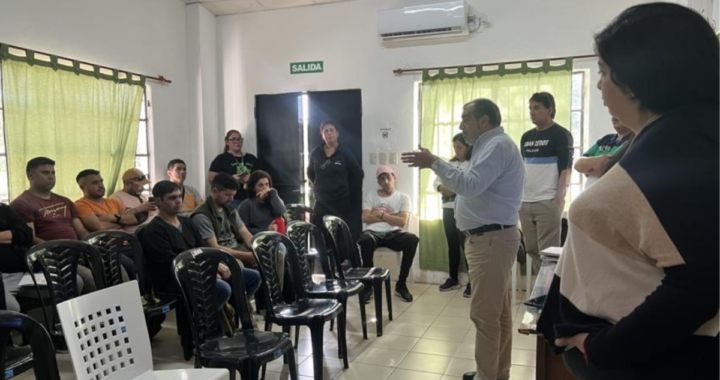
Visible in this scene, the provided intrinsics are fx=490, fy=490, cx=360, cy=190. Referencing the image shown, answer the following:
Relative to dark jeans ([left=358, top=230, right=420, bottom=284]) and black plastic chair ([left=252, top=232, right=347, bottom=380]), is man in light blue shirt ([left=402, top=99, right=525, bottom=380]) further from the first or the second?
dark jeans ([left=358, top=230, right=420, bottom=284])

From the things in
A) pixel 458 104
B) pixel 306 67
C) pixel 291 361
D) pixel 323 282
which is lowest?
pixel 291 361

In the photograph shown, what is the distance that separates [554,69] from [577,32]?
14.8 inches

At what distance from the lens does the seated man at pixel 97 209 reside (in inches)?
148

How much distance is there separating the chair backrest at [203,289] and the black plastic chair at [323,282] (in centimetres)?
67

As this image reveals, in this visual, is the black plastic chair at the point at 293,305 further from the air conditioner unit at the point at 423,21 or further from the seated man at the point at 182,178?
the air conditioner unit at the point at 423,21

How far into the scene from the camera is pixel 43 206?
3424 mm

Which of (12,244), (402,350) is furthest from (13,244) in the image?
(402,350)

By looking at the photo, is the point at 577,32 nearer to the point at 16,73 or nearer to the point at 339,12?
the point at 339,12

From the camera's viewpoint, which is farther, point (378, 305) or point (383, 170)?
point (383, 170)

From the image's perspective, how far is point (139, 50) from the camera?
4.64 meters

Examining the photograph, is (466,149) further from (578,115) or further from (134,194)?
(134,194)

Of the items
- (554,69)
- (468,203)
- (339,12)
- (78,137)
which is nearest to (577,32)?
(554,69)

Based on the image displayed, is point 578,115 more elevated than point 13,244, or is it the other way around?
point 578,115

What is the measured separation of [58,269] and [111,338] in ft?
3.86
